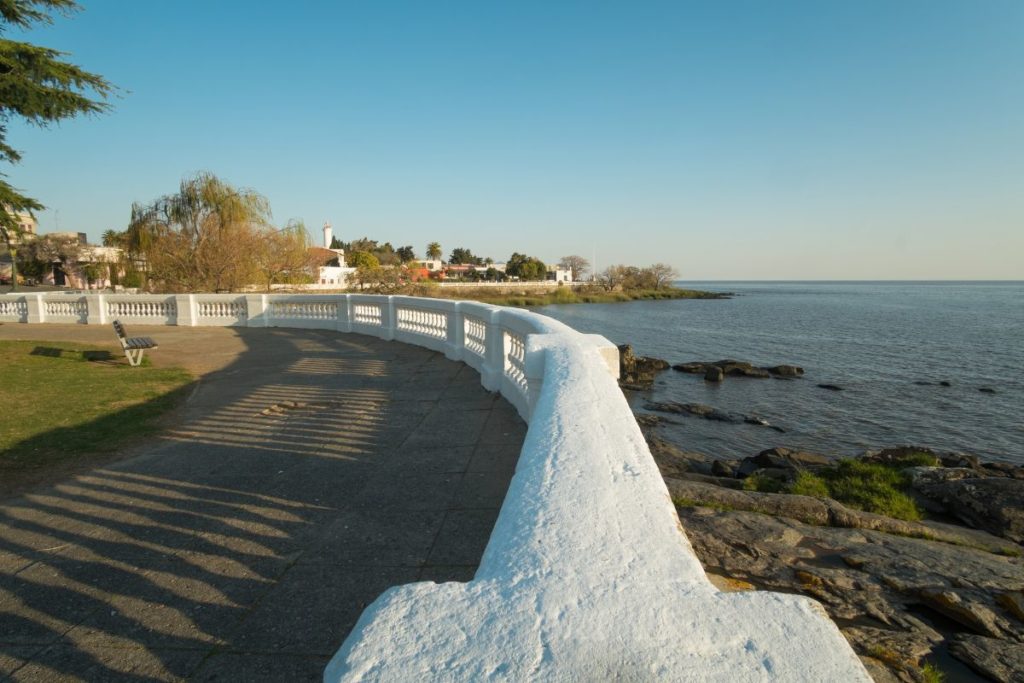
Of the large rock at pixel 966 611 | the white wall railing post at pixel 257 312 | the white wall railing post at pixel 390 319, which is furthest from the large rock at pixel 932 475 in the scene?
the white wall railing post at pixel 257 312

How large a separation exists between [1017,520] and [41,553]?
1015 centimetres

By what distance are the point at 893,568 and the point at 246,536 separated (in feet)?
15.7

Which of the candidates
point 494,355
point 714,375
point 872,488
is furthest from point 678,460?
point 714,375

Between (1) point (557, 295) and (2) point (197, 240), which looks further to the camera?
(1) point (557, 295)

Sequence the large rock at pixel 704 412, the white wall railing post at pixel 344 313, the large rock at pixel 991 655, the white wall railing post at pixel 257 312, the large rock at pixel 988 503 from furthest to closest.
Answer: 1. the large rock at pixel 704 412
2. the white wall railing post at pixel 257 312
3. the white wall railing post at pixel 344 313
4. the large rock at pixel 988 503
5. the large rock at pixel 991 655

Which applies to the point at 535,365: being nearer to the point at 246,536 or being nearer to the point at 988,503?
the point at 246,536

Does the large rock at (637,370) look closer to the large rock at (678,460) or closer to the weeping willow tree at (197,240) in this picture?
the large rock at (678,460)

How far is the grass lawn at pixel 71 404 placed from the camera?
5.34 m

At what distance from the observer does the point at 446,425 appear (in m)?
6.13

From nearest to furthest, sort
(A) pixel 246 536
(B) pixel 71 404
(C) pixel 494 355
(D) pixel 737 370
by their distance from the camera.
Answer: (A) pixel 246 536 → (B) pixel 71 404 → (C) pixel 494 355 → (D) pixel 737 370

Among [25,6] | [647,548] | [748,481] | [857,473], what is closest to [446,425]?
[647,548]

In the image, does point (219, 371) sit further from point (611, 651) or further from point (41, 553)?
point (611, 651)

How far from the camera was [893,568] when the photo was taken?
436 centimetres

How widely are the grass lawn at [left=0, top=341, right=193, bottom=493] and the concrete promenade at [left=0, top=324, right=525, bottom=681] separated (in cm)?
42
